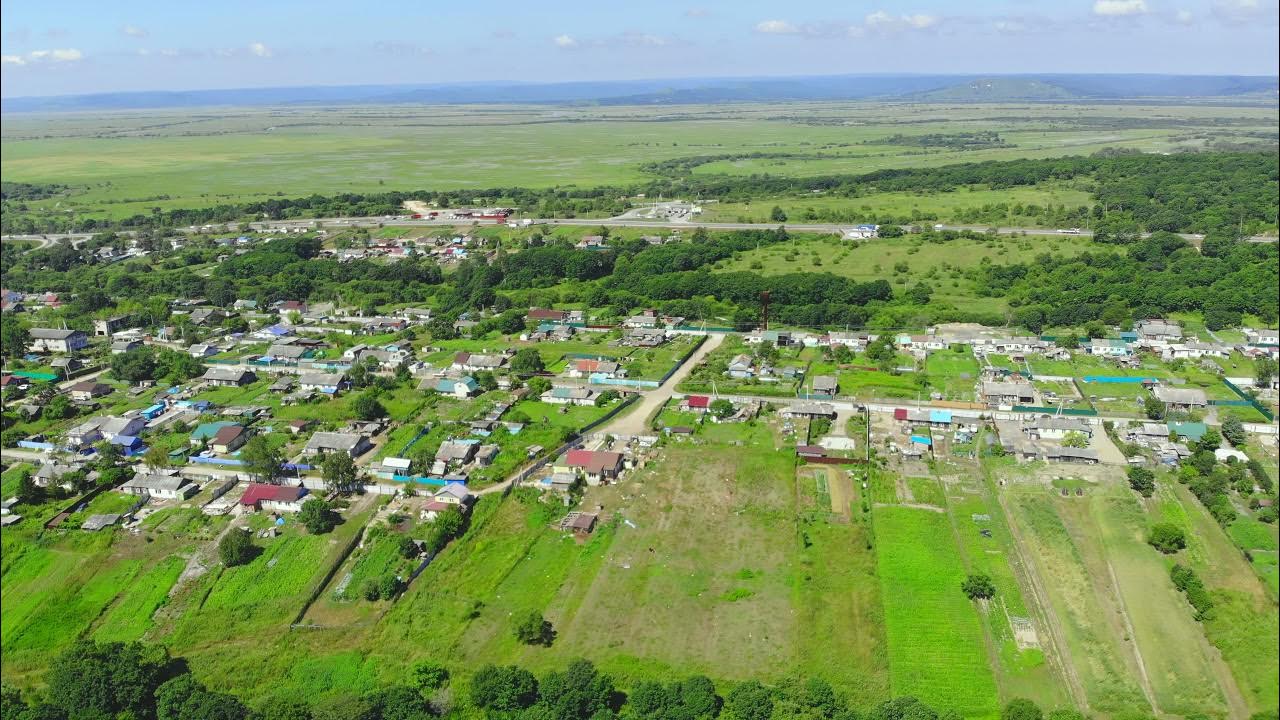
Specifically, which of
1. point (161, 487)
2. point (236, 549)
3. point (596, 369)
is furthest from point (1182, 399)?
point (161, 487)

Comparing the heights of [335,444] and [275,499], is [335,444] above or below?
above

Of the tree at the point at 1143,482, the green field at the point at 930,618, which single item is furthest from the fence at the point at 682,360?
the tree at the point at 1143,482

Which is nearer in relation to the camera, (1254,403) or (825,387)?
(1254,403)

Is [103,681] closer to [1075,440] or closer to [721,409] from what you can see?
[721,409]

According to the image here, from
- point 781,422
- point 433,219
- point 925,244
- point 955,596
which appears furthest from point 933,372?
point 433,219

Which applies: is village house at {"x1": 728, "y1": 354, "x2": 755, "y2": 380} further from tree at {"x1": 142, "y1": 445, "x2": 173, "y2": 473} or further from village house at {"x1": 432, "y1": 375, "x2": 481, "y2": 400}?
tree at {"x1": 142, "y1": 445, "x2": 173, "y2": 473}

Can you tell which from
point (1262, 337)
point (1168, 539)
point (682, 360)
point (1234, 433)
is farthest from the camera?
point (1262, 337)

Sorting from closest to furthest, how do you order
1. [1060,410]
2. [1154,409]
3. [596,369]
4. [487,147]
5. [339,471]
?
[339,471] → [1154,409] → [1060,410] → [596,369] → [487,147]
